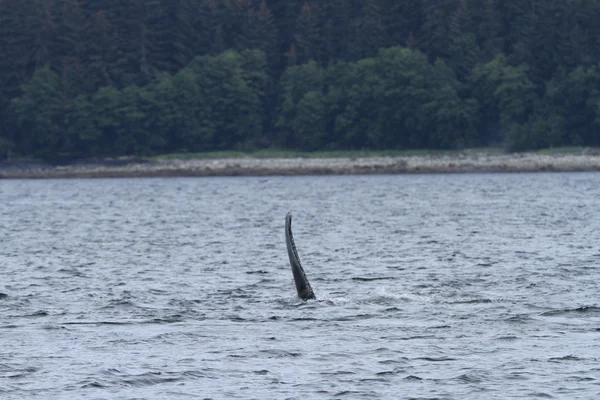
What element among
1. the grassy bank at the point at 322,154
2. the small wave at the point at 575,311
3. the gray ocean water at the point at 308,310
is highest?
the grassy bank at the point at 322,154

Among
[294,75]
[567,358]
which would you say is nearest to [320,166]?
[294,75]

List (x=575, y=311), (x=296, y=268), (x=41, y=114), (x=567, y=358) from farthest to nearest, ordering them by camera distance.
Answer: (x=41, y=114) < (x=296, y=268) < (x=575, y=311) < (x=567, y=358)

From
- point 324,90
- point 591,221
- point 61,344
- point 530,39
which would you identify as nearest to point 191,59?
point 324,90

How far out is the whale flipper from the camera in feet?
78.5

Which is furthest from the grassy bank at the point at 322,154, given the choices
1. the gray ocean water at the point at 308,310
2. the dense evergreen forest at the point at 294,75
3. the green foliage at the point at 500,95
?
the gray ocean water at the point at 308,310

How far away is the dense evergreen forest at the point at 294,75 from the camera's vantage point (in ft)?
413

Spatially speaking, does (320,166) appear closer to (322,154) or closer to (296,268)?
(322,154)

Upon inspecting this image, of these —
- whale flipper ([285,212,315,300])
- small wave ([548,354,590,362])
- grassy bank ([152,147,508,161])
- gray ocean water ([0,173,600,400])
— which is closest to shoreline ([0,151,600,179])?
grassy bank ([152,147,508,161])

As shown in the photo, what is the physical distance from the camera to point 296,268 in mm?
24281

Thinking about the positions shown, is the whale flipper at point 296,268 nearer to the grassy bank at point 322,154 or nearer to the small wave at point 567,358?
the small wave at point 567,358

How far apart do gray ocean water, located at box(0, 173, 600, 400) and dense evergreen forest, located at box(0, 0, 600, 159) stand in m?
73.3

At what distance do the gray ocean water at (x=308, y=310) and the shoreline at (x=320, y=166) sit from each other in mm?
55598

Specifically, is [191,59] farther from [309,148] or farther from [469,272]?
[469,272]

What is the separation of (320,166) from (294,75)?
23402 mm
